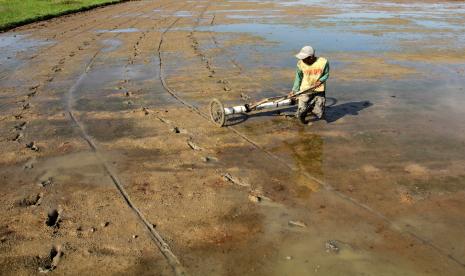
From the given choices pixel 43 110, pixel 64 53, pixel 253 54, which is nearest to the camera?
pixel 43 110

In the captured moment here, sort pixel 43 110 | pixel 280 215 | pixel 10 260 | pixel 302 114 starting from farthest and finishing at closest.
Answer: pixel 43 110 < pixel 302 114 < pixel 280 215 < pixel 10 260

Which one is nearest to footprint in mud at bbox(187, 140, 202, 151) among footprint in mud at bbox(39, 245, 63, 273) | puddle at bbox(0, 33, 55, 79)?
footprint in mud at bbox(39, 245, 63, 273)

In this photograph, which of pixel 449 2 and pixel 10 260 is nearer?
pixel 10 260

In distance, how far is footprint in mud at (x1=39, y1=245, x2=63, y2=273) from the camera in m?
4.48

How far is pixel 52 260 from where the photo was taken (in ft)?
15.1

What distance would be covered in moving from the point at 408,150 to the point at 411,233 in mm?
2492

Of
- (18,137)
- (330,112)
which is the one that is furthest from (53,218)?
(330,112)

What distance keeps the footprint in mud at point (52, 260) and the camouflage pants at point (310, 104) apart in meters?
4.74

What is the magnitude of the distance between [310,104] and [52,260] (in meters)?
5.08

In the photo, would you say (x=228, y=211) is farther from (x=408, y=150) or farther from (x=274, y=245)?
(x=408, y=150)

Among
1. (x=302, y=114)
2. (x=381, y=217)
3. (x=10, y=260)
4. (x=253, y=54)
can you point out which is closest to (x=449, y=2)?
(x=253, y=54)

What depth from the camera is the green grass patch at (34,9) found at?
24617 mm

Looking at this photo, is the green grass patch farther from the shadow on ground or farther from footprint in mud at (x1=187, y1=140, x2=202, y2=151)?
footprint in mud at (x1=187, y1=140, x2=202, y2=151)

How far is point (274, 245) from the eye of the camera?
478cm
